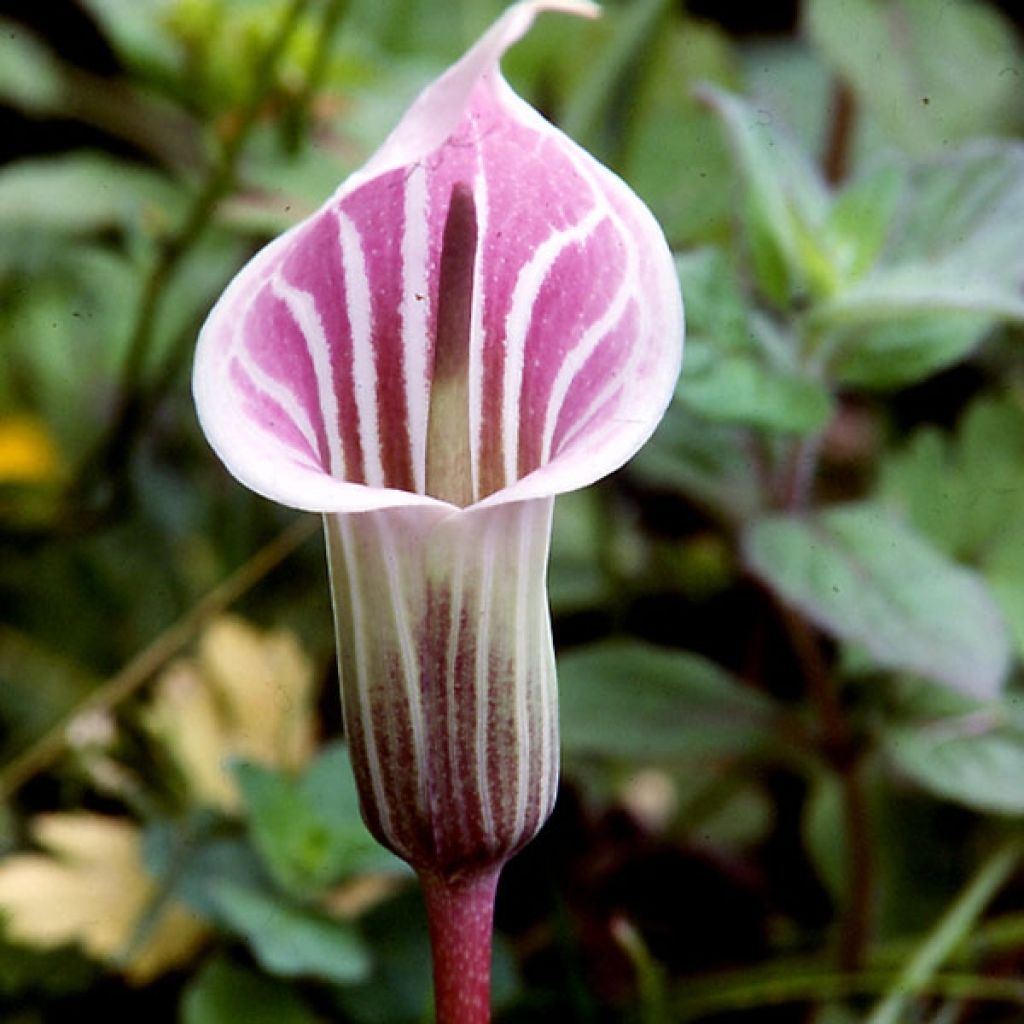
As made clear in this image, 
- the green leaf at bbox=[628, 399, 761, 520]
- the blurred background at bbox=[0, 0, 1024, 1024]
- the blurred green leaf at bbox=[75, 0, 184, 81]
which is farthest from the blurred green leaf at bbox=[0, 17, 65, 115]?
the green leaf at bbox=[628, 399, 761, 520]

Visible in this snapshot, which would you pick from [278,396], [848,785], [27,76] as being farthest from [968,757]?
[27,76]

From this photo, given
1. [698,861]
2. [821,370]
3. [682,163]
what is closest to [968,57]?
[682,163]

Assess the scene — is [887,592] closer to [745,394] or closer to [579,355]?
[745,394]

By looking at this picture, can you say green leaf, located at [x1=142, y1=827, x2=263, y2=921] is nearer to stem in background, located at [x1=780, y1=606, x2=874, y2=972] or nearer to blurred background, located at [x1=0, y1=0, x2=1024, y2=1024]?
blurred background, located at [x1=0, y1=0, x2=1024, y2=1024]

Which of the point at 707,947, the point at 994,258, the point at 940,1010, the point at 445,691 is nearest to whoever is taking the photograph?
the point at 445,691

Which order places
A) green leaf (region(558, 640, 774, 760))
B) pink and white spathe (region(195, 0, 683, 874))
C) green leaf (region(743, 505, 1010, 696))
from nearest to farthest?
pink and white spathe (region(195, 0, 683, 874))
green leaf (region(743, 505, 1010, 696))
green leaf (region(558, 640, 774, 760))

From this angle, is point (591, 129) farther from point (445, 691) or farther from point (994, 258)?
point (445, 691)
